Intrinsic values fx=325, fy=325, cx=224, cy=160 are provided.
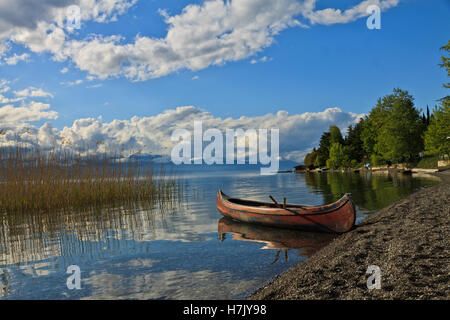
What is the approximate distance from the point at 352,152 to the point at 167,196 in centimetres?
6946

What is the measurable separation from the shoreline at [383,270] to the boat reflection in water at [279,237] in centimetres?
149

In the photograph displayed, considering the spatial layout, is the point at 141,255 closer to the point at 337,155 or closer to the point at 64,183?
the point at 64,183

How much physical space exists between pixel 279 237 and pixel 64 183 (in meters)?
14.3

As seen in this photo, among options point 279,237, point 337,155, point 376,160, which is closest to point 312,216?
point 279,237

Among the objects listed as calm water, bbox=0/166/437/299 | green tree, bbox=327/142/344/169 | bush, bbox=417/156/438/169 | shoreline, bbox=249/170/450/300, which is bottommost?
calm water, bbox=0/166/437/299

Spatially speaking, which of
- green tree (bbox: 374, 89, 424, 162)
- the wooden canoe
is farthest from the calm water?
green tree (bbox: 374, 89, 424, 162)

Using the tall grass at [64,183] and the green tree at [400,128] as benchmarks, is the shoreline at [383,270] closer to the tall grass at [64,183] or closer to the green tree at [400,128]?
the tall grass at [64,183]

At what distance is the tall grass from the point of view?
18625 millimetres

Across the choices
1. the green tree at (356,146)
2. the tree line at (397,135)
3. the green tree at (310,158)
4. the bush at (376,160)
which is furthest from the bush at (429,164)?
the green tree at (310,158)

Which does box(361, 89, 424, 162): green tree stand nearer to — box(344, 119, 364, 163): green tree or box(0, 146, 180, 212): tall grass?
box(344, 119, 364, 163): green tree

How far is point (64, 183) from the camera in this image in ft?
67.4

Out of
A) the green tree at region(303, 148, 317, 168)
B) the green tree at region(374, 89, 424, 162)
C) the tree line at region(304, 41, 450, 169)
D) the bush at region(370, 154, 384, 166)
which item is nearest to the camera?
the tree line at region(304, 41, 450, 169)

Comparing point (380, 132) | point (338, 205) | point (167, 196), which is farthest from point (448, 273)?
point (380, 132)

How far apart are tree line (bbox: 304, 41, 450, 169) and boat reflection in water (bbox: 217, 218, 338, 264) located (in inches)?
1238
